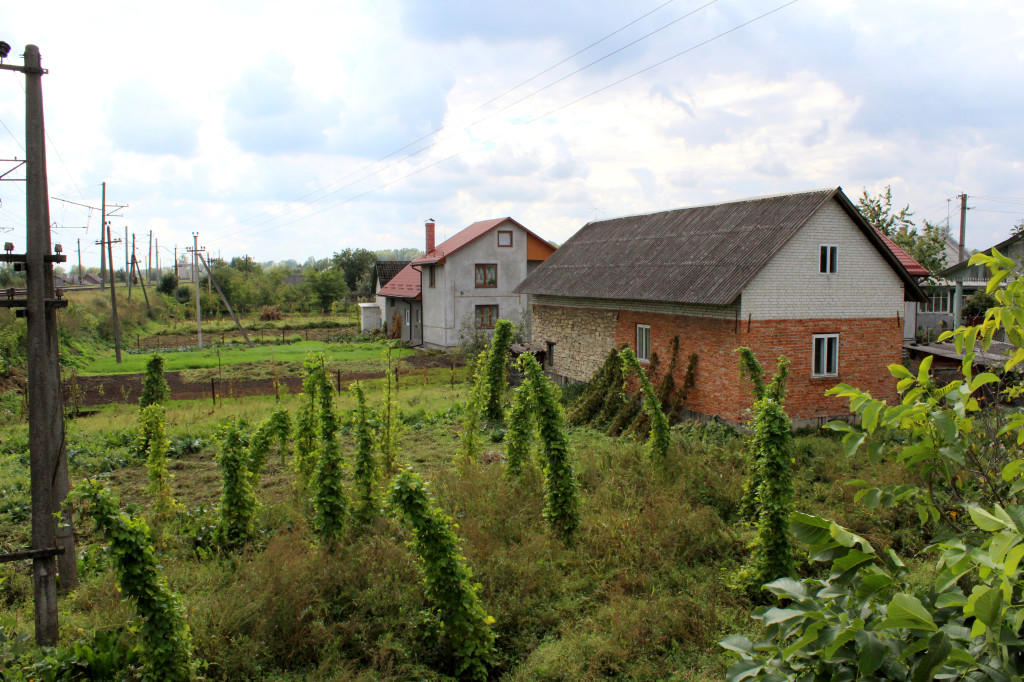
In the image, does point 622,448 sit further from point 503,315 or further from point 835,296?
point 503,315

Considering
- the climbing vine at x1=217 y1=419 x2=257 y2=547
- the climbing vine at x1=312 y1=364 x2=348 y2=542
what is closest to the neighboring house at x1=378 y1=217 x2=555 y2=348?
the climbing vine at x1=312 y1=364 x2=348 y2=542

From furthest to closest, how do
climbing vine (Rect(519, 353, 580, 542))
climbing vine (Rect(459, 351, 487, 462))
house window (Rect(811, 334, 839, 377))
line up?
house window (Rect(811, 334, 839, 377))
climbing vine (Rect(459, 351, 487, 462))
climbing vine (Rect(519, 353, 580, 542))

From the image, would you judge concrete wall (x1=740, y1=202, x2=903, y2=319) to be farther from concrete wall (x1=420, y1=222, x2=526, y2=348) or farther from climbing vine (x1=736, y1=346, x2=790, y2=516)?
concrete wall (x1=420, y1=222, x2=526, y2=348)

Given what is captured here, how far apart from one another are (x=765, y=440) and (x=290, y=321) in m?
49.7

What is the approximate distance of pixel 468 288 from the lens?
1401 inches

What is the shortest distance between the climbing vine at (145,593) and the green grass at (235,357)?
23.4m

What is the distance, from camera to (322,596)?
7.76 m

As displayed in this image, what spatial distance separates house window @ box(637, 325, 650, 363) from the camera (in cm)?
1991

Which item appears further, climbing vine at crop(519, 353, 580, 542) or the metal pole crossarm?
climbing vine at crop(519, 353, 580, 542)

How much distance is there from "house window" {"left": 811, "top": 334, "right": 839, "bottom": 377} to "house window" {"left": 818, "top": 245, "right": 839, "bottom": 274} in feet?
5.46

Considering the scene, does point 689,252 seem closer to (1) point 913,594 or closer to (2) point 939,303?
(1) point 913,594

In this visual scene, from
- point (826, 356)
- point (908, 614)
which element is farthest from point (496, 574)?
point (826, 356)

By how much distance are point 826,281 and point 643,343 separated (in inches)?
208

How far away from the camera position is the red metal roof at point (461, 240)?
3503cm
